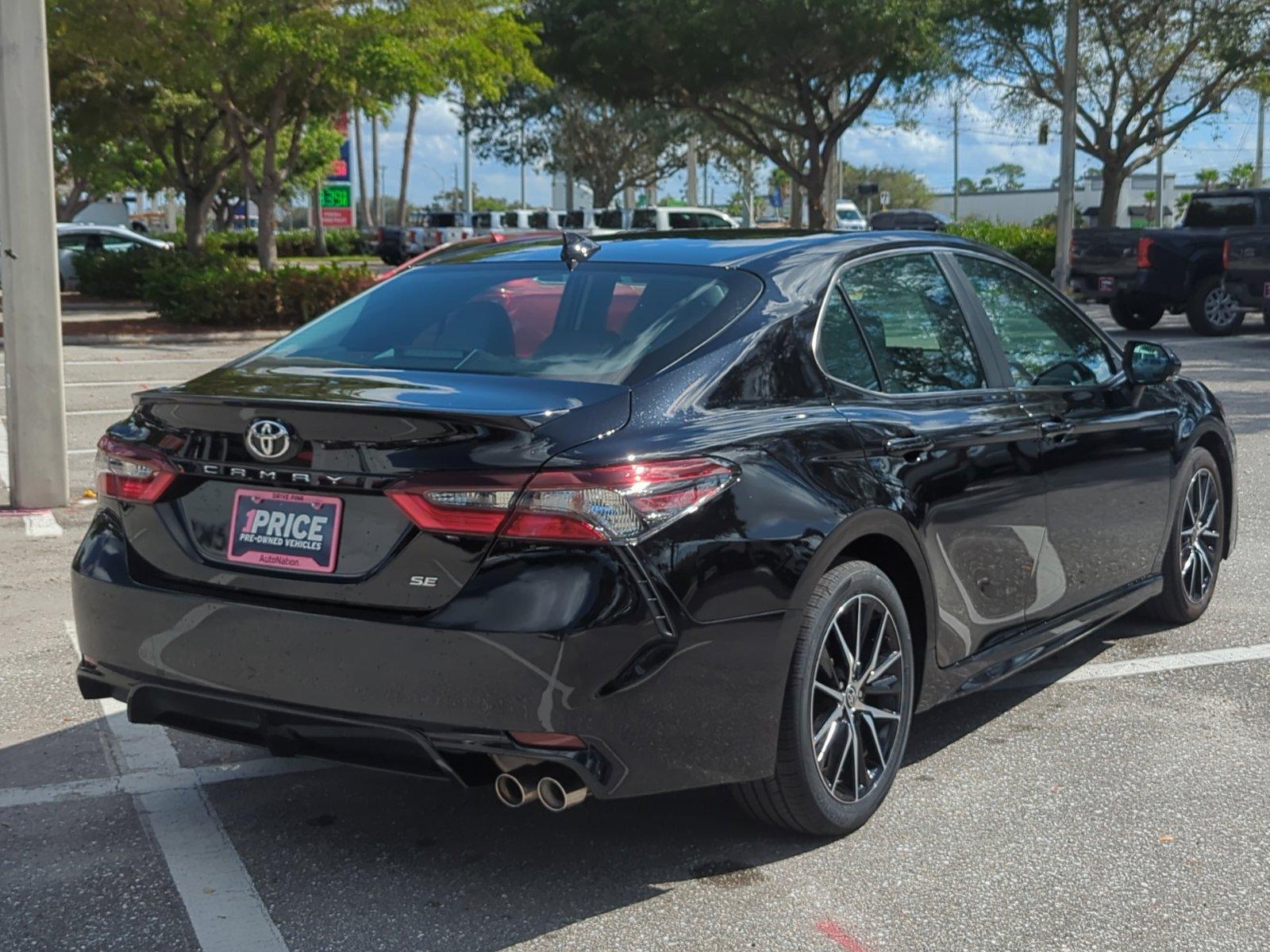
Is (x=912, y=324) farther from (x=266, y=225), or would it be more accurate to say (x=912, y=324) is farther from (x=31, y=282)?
(x=266, y=225)

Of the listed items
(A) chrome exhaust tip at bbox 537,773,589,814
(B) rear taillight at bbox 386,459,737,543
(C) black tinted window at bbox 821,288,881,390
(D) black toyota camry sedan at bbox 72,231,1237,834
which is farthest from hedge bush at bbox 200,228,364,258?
(A) chrome exhaust tip at bbox 537,773,589,814

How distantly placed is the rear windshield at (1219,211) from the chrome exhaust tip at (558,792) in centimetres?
1945

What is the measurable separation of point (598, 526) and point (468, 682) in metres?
0.45

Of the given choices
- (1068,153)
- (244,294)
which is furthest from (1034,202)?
(244,294)

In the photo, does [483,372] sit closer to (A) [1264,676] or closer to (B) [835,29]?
(A) [1264,676]

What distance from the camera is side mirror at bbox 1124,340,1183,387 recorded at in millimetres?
5527

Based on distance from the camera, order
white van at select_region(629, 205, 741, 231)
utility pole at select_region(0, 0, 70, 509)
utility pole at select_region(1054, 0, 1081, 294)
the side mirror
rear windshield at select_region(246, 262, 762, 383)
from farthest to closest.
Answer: white van at select_region(629, 205, 741, 231)
utility pole at select_region(1054, 0, 1081, 294)
utility pole at select_region(0, 0, 70, 509)
the side mirror
rear windshield at select_region(246, 262, 762, 383)

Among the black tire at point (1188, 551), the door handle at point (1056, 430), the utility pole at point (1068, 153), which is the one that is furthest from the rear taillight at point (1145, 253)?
the door handle at point (1056, 430)

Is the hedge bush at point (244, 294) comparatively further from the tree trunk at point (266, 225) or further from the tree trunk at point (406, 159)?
the tree trunk at point (406, 159)

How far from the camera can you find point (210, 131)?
106ft

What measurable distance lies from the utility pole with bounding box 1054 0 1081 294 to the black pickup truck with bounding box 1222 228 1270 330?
7.63 metres

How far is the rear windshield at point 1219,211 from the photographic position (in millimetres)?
20641

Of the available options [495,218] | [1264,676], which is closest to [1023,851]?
[1264,676]

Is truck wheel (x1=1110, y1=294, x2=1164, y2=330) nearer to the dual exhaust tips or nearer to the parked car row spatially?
the parked car row
